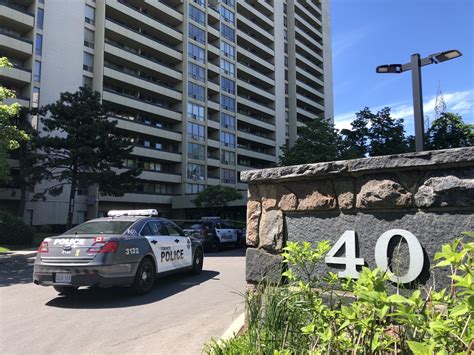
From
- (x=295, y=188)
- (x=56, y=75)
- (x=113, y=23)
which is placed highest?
(x=113, y=23)

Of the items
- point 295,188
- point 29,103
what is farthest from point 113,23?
point 295,188

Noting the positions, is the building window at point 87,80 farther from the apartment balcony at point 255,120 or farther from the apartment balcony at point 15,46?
the apartment balcony at point 255,120

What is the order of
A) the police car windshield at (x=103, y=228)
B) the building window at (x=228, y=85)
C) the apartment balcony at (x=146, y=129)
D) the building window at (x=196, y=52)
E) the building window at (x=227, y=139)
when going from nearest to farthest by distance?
the police car windshield at (x=103, y=228)
the apartment balcony at (x=146, y=129)
the building window at (x=196, y=52)
the building window at (x=227, y=139)
the building window at (x=228, y=85)

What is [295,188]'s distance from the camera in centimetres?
411

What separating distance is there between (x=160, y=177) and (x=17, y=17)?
2218 centimetres

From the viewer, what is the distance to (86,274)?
7.65 m

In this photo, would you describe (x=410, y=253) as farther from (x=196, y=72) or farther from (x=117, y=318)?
(x=196, y=72)

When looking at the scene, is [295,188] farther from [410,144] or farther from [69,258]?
[410,144]

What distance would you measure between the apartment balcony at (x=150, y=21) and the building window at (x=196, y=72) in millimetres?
3659

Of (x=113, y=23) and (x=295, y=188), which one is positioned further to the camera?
(x=113, y=23)

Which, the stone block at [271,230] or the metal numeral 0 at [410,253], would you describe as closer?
the metal numeral 0 at [410,253]

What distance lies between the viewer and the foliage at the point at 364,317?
2.02 meters

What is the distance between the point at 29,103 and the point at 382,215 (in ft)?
141

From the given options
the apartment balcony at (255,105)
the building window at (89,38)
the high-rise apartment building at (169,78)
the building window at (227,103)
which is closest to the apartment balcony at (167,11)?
the high-rise apartment building at (169,78)
